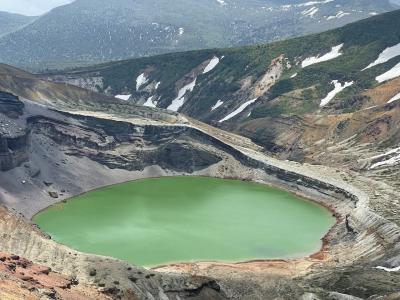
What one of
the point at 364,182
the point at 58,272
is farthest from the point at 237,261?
the point at 364,182

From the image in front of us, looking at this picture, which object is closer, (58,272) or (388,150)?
(58,272)

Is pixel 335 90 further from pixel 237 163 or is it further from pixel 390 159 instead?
pixel 390 159

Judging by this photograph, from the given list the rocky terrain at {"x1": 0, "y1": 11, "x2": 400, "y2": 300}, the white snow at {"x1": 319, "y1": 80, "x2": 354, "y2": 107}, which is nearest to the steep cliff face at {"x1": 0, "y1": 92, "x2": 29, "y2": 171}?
the rocky terrain at {"x1": 0, "y1": 11, "x2": 400, "y2": 300}

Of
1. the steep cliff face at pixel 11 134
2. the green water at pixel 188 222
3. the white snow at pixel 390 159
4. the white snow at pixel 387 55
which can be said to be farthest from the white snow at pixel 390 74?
the steep cliff face at pixel 11 134

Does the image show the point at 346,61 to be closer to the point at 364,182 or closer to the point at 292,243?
the point at 364,182

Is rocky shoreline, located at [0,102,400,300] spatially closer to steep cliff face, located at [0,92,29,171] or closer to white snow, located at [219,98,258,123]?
steep cliff face, located at [0,92,29,171]

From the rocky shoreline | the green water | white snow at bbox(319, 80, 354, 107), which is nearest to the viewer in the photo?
the rocky shoreline
